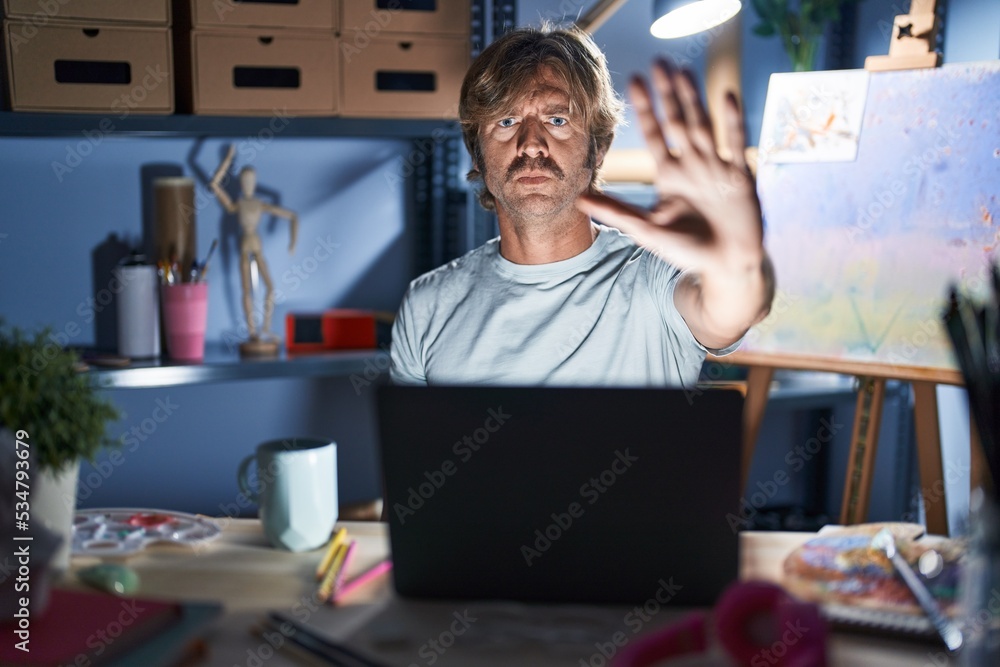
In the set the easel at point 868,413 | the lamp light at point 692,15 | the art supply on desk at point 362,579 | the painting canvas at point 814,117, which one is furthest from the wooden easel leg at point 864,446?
the art supply on desk at point 362,579

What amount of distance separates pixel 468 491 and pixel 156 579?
34 centimetres

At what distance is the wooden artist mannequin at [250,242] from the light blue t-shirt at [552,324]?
2.18 feet

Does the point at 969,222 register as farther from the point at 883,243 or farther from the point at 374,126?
the point at 374,126

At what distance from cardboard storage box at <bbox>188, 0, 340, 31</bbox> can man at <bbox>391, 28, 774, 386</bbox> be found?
21.0 inches

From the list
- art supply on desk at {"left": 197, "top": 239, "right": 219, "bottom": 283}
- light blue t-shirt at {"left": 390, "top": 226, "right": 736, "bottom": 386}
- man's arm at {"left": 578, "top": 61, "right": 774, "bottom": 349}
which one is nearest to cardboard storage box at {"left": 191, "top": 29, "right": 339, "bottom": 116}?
art supply on desk at {"left": 197, "top": 239, "right": 219, "bottom": 283}

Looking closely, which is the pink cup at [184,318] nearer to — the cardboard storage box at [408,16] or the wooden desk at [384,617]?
the cardboard storage box at [408,16]

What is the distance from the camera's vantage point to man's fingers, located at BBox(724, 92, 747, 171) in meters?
0.89

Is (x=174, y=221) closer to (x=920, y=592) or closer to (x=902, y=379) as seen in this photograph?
(x=902, y=379)

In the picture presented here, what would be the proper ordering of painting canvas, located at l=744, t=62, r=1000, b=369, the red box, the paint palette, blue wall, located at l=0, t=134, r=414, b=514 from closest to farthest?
the paint palette
painting canvas, located at l=744, t=62, r=1000, b=369
blue wall, located at l=0, t=134, r=414, b=514
the red box

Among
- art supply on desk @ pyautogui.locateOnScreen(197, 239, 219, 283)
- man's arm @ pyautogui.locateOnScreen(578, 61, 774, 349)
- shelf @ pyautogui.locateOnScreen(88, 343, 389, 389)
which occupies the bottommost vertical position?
shelf @ pyautogui.locateOnScreen(88, 343, 389, 389)

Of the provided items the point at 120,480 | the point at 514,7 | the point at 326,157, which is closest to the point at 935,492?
the point at 514,7

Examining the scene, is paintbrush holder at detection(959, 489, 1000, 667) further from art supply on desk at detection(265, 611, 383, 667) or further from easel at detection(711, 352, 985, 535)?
easel at detection(711, 352, 985, 535)

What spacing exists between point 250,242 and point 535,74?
902 millimetres

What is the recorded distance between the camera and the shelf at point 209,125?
1.85 metres
